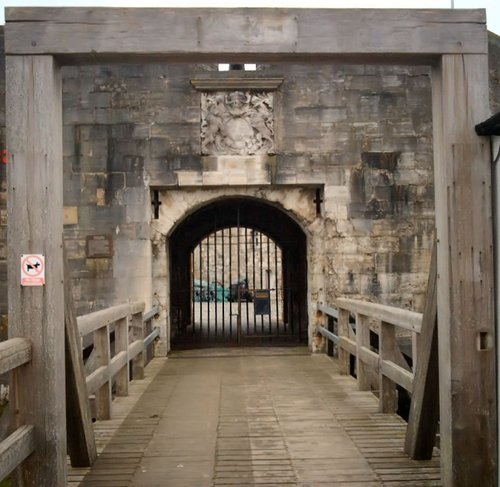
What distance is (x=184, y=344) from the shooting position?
40.6ft

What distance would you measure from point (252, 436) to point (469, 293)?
2.40m

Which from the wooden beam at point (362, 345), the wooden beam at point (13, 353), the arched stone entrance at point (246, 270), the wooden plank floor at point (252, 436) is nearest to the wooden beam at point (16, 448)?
the wooden beam at point (13, 353)

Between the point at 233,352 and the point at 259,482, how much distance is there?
6489 mm

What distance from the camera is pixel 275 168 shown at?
1049 cm

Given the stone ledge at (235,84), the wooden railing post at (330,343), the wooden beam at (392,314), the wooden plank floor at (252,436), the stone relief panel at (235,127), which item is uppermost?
the stone ledge at (235,84)

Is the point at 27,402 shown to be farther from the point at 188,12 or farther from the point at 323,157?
the point at 323,157

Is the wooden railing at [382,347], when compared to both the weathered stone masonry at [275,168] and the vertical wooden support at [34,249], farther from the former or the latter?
the vertical wooden support at [34,249]

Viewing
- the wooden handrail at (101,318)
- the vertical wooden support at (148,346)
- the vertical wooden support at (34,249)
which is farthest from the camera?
the vertical wooden support at (148,346)

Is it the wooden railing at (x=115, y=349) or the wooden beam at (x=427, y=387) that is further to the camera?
the wooden railing at (x=115, y=349)

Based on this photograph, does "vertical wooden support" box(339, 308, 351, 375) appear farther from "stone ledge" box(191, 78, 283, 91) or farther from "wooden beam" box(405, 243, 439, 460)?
"wooden beam" box(405, 243, 439, 460)

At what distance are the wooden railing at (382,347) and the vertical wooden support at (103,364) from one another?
2.37 metres

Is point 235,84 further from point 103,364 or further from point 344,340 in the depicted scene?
point 103,364

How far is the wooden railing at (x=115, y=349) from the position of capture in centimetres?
595

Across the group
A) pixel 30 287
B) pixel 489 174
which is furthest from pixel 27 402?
pixel 489 174
